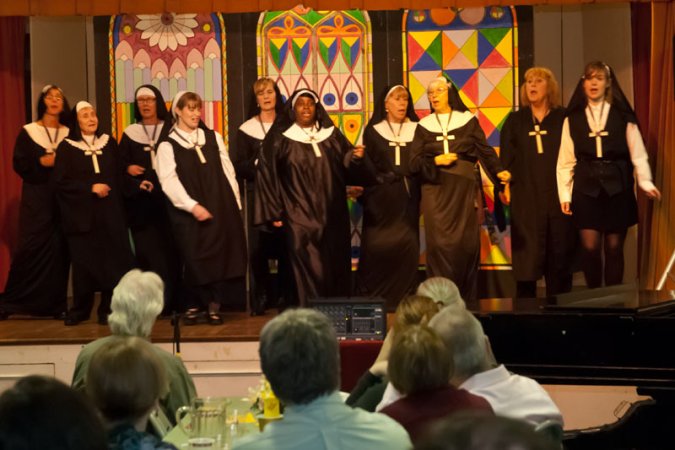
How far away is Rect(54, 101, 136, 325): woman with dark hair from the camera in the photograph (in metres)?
8.07

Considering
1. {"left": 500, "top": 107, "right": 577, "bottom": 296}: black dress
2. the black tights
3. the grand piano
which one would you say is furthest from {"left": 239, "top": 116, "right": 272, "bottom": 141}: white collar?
the grand piano

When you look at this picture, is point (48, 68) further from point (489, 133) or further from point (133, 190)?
point (489, 133)

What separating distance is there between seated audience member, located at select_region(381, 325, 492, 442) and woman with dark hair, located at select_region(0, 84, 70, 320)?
19.4ft

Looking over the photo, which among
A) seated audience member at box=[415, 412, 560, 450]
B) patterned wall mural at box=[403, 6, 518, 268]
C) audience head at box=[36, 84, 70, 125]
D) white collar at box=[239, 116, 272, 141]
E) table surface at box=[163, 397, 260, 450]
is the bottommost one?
table surface at box=[163, 397, 260, 450]

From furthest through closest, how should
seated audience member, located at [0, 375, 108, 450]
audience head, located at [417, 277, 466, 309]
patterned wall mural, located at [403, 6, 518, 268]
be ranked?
patterned wall mural, located at [403, 6, 518, 268], audience head, located at [417, 277, 466, 309], seated audience member, located at [0, 375, 108, 450]

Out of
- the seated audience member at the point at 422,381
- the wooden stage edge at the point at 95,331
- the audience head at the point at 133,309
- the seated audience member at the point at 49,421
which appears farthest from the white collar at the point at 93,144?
the seated audience member at the point at 49,421

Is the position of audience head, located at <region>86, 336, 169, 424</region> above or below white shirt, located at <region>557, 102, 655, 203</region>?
below

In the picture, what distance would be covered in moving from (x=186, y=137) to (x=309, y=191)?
38.5 inches

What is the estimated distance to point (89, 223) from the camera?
8.10 m

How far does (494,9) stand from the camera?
31.8 feet

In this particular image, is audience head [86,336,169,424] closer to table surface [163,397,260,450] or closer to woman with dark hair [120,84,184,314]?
table surface [163,397,260,450]

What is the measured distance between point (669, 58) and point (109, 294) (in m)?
4.71

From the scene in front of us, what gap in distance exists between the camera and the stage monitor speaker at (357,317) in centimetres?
579

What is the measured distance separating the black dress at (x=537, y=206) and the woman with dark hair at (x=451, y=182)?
0.42 metres
